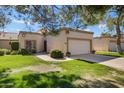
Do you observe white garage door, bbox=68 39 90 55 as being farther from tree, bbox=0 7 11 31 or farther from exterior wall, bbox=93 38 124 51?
exterior wall, bbox=93 38 124 51

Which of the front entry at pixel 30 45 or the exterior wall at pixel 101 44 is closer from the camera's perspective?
the front entry at pixel 30 45

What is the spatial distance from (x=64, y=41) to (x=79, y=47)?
327 centimetres

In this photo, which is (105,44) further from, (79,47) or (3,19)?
(3,19)

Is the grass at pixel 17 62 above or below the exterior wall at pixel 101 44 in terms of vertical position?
below

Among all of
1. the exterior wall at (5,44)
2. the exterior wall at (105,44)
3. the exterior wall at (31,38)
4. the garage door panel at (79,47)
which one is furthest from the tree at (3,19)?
the exterior wall at (105,44)

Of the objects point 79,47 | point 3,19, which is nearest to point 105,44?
point 79,47

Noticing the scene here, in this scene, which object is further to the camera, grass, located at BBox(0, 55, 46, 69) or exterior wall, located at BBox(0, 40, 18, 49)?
exterior wall, located at BBox(0, 40, 18, 49)

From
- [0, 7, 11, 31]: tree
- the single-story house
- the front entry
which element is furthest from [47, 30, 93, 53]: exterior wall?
the single-story house

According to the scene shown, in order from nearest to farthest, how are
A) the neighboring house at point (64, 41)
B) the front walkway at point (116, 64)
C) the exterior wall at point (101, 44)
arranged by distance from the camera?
1. the front walkway at point (116, 64)
2. the neighboring house at point (64, 41)
3. the exterior wall at point (101, 44)

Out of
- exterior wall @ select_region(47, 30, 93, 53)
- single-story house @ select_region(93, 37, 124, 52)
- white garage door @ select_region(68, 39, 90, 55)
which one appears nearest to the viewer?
exterior wall @ select_region(47, 30, 93, 53)

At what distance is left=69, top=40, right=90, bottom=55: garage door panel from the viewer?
22.1m

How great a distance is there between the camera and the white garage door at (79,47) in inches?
865

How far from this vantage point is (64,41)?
21078mm

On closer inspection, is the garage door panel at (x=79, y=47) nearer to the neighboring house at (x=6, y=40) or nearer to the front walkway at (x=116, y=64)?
the front walkway at (x=116, y=64)
